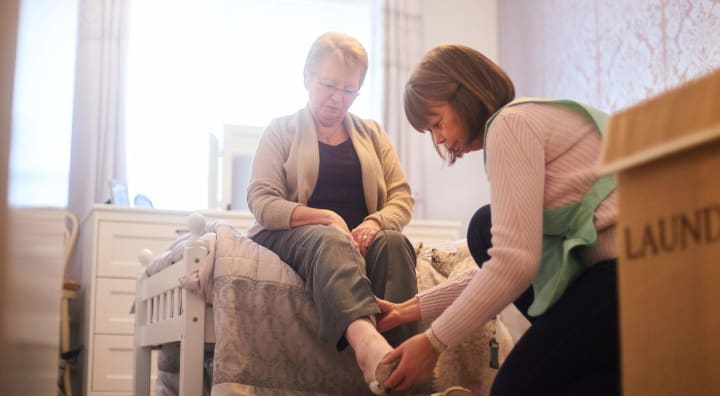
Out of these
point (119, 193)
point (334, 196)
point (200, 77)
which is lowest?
point (334, 196)

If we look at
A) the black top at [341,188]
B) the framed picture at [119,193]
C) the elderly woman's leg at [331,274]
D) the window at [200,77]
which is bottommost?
the elderly woman's leg at [331,274]

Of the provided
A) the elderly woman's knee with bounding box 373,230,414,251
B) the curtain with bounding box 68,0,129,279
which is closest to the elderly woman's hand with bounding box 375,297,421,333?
the elderly woman's knee with bounding box 373,230,414,251

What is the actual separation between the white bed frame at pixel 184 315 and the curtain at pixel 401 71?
1944mm

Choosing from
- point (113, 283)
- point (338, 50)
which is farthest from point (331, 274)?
point (113, 283)

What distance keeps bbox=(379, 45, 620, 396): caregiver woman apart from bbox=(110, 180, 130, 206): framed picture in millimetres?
2240

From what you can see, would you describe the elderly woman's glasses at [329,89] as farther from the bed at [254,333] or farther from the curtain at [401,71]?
the curtain at [401,71]

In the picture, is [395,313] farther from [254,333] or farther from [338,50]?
[338,50]

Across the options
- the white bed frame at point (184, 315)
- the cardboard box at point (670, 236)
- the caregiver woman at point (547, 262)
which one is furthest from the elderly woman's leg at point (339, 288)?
the cardboard box at point (670, 236)

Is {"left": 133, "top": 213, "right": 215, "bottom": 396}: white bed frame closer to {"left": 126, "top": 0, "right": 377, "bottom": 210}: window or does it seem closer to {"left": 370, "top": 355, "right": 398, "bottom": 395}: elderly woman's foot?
{"left": 370, "top": 355, "right": 398, "bottom": 395}: elderly woman's foot

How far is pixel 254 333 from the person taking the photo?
70.8 inches

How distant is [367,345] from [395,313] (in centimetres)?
17

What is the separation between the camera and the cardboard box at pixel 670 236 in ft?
2.11

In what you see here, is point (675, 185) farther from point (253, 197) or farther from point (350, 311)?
point (253, 197)

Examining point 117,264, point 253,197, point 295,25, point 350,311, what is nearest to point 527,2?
point 295,25
